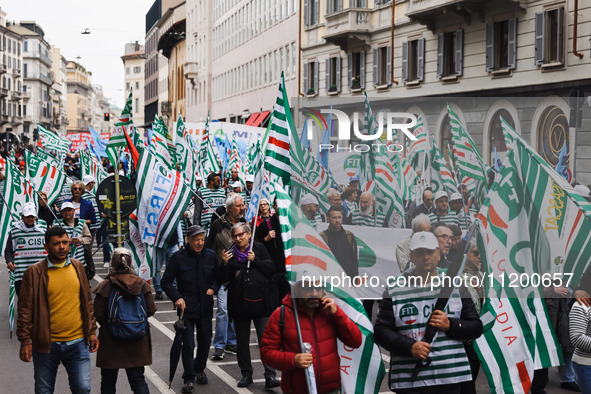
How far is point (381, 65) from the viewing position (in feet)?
120

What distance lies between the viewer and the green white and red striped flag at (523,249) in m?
6.70

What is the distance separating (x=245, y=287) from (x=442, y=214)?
2.44 metres

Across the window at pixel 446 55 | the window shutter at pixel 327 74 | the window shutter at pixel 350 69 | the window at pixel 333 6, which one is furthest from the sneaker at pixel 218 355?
the window shutter at pixel 327 74

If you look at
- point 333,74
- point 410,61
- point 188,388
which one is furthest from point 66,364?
point 333,74

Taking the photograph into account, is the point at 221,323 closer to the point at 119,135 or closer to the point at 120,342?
the point at 120,342

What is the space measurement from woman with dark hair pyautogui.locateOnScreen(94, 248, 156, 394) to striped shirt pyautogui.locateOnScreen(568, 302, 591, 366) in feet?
11.0

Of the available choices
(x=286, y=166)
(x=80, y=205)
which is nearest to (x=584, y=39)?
(x=80, y=205)

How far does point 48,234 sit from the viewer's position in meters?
7.29

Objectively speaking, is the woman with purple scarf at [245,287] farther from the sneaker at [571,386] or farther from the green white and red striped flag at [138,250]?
the green white and red striped flag at [138,250]

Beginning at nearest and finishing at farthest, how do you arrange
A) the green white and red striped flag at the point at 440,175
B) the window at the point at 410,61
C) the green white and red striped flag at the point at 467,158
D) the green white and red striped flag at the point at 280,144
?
the green white and red striped flag at the point at 280,144 → the green white and red striped flag at the point at 467,158 → the green white and red striped flag at the point at 440,175 → the window at the point at 410,61

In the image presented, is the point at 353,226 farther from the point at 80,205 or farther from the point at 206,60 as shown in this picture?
the point at 206,60

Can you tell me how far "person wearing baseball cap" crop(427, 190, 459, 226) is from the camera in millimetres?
7170

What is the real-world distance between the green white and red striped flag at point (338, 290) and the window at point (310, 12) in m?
38.2

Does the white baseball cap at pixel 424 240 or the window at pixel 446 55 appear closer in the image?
the white baseball cap at pixel 424 240
